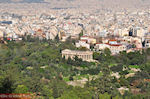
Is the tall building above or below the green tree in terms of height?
below

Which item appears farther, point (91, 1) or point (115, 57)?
point (91, 1)

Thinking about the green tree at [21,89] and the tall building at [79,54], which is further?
the tall building at [79,54]

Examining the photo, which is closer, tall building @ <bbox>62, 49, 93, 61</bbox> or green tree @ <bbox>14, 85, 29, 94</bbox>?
green tree @ <bbox>14, 85, 29, 94</bbox>

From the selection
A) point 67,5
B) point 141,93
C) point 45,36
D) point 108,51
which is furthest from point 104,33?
point 67,5

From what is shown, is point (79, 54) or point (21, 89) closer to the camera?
point (21, 89)

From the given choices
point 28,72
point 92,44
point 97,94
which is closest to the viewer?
point 97,94

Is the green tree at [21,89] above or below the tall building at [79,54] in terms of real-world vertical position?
above

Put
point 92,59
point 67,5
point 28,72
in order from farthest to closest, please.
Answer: point 67,5
point 92,59
point 28,72

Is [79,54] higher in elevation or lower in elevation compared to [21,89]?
lower

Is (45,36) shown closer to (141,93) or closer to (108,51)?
(108,51)

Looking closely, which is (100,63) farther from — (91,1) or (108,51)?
(91,1)
